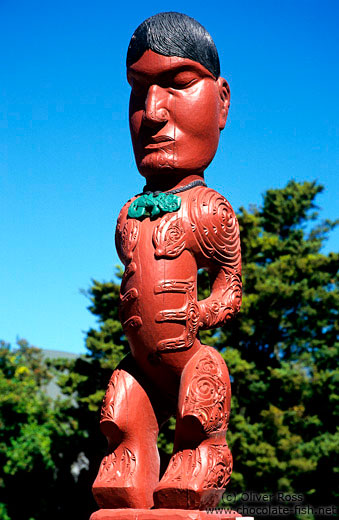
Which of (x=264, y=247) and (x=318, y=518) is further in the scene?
(x=264, y=247)

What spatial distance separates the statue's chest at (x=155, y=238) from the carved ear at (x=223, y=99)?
1005mm

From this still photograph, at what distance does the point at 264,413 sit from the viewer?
1300cm

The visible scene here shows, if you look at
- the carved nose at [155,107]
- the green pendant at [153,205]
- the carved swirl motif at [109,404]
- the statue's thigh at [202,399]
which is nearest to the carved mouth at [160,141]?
the carved nose at [155,107]

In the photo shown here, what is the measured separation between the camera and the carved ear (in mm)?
4633

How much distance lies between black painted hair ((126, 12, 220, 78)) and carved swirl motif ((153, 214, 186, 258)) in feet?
3.86

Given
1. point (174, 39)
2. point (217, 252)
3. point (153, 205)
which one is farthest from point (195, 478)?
point (174, 39)

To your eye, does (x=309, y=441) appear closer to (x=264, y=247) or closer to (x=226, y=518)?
(x=264, y=247)

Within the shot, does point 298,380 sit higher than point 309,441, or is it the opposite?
point 298,380

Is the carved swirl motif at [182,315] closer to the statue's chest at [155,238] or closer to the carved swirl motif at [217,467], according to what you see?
the statue's chest at [155,238]

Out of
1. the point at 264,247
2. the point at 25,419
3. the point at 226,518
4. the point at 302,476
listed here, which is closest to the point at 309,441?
the point at 302,476

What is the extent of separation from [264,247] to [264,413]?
4.09m

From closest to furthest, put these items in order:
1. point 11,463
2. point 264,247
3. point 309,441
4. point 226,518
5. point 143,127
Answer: point 226,518 < point 143,127 < point 11,463 < point 309,441 < point 264,247

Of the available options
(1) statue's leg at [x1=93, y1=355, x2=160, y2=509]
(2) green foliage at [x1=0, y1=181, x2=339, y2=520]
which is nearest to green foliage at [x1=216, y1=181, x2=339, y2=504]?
(2) green foliage at [x1=0, y1=181, x2=339, y2=520]

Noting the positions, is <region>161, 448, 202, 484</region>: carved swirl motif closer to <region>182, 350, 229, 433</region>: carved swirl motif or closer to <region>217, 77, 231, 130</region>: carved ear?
<region>182, 350, 229, 433</region>: carved swirl motif
